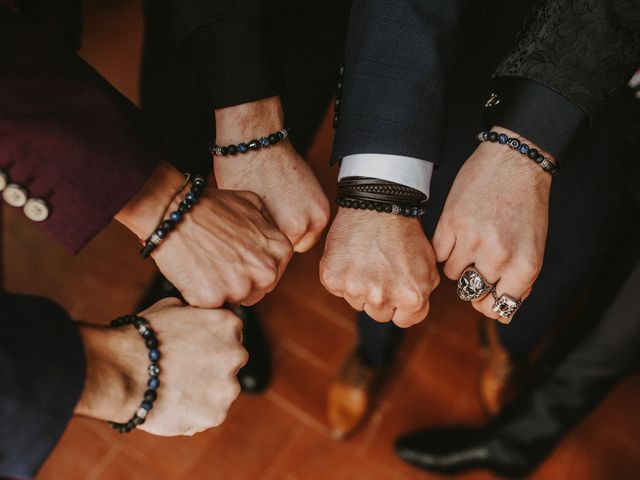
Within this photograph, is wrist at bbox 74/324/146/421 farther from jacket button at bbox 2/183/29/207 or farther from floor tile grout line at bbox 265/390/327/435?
floor tile grout line at bbox 265/390/327/435

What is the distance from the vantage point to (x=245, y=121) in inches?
43.7

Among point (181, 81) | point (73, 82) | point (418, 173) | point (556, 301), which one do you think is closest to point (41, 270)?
point (181, 81)

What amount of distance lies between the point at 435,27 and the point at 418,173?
0.30m

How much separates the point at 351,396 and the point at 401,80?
1036mm

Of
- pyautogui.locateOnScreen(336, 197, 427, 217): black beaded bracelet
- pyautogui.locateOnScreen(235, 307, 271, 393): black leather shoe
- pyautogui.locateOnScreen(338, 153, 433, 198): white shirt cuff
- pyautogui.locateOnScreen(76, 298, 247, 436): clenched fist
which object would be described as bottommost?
pyautogui.locateOnScreen(235, 307, 271, 393): black leather shoe

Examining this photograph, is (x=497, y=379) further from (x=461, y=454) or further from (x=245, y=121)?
(x=245, y=121)

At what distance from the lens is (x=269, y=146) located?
111 cm

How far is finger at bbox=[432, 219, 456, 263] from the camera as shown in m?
A: 1.05

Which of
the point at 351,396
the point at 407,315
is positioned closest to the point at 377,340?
the point at 351,396

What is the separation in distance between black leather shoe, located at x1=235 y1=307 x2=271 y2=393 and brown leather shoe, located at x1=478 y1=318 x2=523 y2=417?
2.40ft

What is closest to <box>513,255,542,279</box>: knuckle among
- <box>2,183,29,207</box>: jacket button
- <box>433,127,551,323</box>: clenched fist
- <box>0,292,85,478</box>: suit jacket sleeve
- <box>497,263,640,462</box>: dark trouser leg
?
<box>433,127,551,323</box>: clenched fist

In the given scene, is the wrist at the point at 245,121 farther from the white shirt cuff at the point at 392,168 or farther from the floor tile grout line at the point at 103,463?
the floor tile grout line at the point at 103,463

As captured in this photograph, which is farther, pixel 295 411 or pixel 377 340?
pixel 295 411

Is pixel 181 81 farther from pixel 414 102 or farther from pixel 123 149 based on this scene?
pixel 414 102
